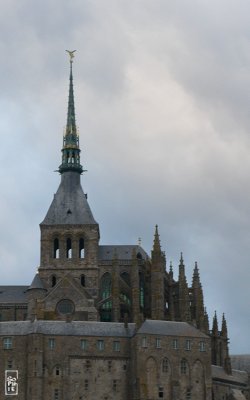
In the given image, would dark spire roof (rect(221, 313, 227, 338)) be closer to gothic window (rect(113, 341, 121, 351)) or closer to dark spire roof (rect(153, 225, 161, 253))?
dark spire roof (rect(153, 225, 161, 253))

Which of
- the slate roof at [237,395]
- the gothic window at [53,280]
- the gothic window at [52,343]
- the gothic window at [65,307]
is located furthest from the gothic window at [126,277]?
the gothic window at [52,343]

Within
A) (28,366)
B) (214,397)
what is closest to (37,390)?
(28,366)

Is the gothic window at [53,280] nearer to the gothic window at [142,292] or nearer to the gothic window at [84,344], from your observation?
the gothic window at [142,292]

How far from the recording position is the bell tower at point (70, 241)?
14888 centimetres

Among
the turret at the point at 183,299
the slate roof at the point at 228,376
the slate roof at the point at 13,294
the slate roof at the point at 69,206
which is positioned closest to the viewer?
the slate roof at the point at 228,376

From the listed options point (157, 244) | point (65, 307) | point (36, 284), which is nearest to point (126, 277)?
point (157, 244)

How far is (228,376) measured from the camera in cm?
14412

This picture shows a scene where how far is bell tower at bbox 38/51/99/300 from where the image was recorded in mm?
148875

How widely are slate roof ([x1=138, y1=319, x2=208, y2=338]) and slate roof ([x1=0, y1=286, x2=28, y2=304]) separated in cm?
2290

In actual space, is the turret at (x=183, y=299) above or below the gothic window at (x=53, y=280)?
below

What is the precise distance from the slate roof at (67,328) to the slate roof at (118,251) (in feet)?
61.2

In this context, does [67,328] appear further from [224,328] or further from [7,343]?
[224,328]

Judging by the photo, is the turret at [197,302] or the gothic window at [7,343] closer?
the gothic window at [7,343]

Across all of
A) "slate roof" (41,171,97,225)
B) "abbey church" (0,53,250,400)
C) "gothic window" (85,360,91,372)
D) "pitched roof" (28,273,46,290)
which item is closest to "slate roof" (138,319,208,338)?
"abbey church" (0,53,250,400)
